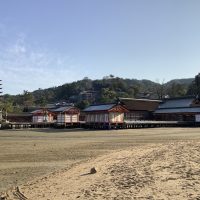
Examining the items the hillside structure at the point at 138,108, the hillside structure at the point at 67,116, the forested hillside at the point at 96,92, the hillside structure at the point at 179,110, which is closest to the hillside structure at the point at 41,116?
the hillside structure at the point at 67,116

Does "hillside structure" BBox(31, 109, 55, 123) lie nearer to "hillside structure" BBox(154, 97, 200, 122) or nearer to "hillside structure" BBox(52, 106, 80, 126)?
"hillside structure" BBox(52, 106, 80, 126)

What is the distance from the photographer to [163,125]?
226 feet

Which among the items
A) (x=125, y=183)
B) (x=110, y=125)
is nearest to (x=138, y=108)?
(x=110, y=125)

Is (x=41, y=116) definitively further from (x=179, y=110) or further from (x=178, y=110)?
(x=179, y=110)

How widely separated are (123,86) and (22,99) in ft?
128

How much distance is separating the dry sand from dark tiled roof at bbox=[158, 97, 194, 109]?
67.7 m

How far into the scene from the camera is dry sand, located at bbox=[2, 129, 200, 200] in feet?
36.4

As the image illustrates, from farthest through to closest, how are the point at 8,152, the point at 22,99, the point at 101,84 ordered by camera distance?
the point at 101,84 → the point at 22,99 → the point at 8,152

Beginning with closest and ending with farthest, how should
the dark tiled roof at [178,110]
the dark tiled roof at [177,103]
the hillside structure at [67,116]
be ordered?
the hillside structure at [67,116]
the dark tiled roof at [178,110]
the dark tiled roof at [177,103]

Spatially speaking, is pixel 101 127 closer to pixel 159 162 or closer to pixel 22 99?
pixel 159 162

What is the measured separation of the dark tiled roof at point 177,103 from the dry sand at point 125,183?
67.7 meters

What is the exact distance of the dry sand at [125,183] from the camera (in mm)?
11094

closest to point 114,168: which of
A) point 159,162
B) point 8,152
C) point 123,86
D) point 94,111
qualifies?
point 159,162

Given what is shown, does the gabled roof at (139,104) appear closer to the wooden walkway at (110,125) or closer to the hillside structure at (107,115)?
the wooden walkway at (110,125)
